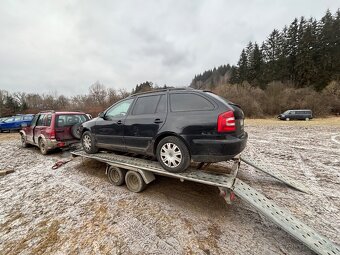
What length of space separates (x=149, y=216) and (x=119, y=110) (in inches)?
102

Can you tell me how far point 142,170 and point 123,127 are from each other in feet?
3.69

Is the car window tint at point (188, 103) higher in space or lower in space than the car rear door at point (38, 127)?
higher

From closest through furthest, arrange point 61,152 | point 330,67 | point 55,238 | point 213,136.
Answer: point 55,238, point 213,136, point 61,152, point 330,67

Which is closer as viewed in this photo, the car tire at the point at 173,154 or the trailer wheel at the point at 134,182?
the car tire at the point at 173,154

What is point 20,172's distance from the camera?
199 inches

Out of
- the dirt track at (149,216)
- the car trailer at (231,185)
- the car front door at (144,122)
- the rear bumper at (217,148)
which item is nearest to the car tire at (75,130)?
the car trailer at (231,185)

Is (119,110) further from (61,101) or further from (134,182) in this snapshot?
(61,101)

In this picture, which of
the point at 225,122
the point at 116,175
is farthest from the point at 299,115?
the point at 116,175

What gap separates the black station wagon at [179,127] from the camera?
281cm

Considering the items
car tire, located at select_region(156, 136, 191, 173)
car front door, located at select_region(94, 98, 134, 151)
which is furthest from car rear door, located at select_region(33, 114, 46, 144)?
car tire, located at select_region(156, 136, 191, 173)

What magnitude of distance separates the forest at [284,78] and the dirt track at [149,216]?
75.8 ft

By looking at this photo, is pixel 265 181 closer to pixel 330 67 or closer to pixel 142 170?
pixel 142 170

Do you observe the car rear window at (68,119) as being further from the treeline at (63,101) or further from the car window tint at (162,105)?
the treeline at (63,101)

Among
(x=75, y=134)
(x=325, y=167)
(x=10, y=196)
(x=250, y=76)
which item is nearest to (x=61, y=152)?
(x=75, y=134)
